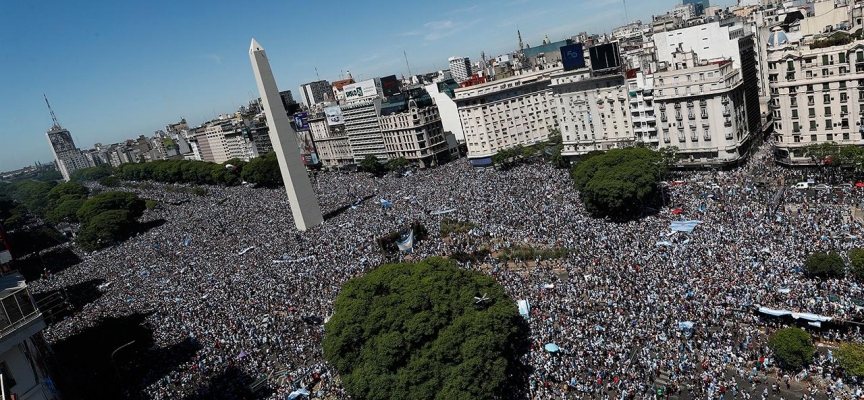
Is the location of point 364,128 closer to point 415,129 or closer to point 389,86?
point 389,86

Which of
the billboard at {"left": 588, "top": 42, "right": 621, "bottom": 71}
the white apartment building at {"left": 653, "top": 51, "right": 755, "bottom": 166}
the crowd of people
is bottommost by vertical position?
the crowd of people

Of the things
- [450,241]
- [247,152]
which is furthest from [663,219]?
[247,152]

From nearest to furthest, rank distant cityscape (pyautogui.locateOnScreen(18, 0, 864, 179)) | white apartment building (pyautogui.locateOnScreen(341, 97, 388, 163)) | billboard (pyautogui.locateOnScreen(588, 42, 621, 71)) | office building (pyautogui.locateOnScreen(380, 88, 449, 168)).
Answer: distant cityscape (pyautogui.locateOnScreen(18, 0, 864, 179)) < billboard (pyautogui.locateOnScreen(588, 42, 621, 71)) < office building (pyautogui.locateOnScreen(380, 88, 449, 168)) < white apartment building (pyautogui.locateOnScreen(341, 97, 388, 163))

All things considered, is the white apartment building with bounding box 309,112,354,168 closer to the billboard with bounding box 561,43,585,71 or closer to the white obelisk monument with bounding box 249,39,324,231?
the white obelisk monument with bounding box 249,39,324,231

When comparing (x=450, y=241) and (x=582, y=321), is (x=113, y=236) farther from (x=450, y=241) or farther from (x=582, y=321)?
(x=582, y=321)

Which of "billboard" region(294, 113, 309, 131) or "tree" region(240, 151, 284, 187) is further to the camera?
"billboard" region(294, 113, 309, 131)

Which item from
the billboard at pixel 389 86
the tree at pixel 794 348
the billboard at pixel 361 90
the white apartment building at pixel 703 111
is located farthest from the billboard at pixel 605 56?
the billboard at pixel 389 86

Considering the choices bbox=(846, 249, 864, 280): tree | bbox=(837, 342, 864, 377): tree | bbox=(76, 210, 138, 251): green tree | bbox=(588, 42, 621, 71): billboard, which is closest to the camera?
bbox=(837, 342, 864, 377): tree

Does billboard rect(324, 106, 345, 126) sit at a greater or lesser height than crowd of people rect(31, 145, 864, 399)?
greater

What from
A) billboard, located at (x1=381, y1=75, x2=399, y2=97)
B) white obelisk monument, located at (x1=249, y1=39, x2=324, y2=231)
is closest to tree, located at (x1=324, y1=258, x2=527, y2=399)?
white obelisk monument, located at (x1=249, y1=39, x2=324, y2=231)
